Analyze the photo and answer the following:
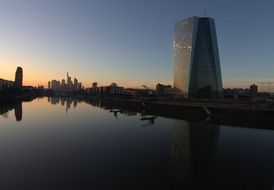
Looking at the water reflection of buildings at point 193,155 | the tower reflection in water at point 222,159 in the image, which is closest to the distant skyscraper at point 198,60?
the water reflection of buildings at point 193,155

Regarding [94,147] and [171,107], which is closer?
[94,147]

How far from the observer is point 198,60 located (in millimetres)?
141500

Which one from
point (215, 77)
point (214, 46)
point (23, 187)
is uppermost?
point (214, 46)

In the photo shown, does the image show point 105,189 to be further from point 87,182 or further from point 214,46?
point 214,46

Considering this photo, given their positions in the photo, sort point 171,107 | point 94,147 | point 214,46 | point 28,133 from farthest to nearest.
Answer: point 214,46, point 171,107, point 28,133, point 94,147

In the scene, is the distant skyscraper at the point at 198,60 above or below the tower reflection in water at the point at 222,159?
above

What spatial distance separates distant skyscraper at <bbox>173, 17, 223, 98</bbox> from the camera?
13938cm

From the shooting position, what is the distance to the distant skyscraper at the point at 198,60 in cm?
13938

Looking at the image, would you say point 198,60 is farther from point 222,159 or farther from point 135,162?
point 135,162

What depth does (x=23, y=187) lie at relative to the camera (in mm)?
18578

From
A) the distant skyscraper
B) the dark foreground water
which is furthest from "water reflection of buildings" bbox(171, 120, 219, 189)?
the distant skyscraper

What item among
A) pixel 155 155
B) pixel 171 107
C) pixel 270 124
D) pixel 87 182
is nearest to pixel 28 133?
pixel 155 155

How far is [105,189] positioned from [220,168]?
11599 mm

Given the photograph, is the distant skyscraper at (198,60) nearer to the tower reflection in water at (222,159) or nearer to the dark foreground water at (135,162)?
the tower reflection in water at (222,159)
